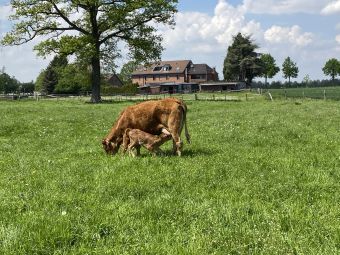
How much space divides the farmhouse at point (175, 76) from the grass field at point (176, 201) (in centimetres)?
12536

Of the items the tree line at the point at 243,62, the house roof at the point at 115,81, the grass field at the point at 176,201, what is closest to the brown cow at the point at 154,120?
the grass field at the point at 176,201

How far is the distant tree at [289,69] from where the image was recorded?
17175 cm

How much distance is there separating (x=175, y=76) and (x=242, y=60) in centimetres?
2314

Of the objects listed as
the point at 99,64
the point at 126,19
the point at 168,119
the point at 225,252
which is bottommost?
the point at 225,252

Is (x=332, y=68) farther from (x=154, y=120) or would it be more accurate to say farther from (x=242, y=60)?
(x=154, y=120)

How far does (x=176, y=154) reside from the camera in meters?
13.4

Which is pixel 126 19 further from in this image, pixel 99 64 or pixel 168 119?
pixel 168 119

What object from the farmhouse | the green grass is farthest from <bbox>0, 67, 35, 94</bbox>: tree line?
the green grass

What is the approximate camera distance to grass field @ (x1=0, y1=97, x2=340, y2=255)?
19.4 feet

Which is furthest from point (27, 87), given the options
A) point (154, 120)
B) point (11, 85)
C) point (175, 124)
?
point (175, 124)

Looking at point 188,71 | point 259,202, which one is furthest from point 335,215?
point 188,71

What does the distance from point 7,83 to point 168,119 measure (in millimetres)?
156966

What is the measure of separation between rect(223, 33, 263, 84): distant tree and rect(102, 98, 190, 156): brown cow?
4745 inches

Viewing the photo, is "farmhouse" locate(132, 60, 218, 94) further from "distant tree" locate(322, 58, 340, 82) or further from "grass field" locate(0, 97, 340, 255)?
"grass field" locate(0, 97, 340, 255)
